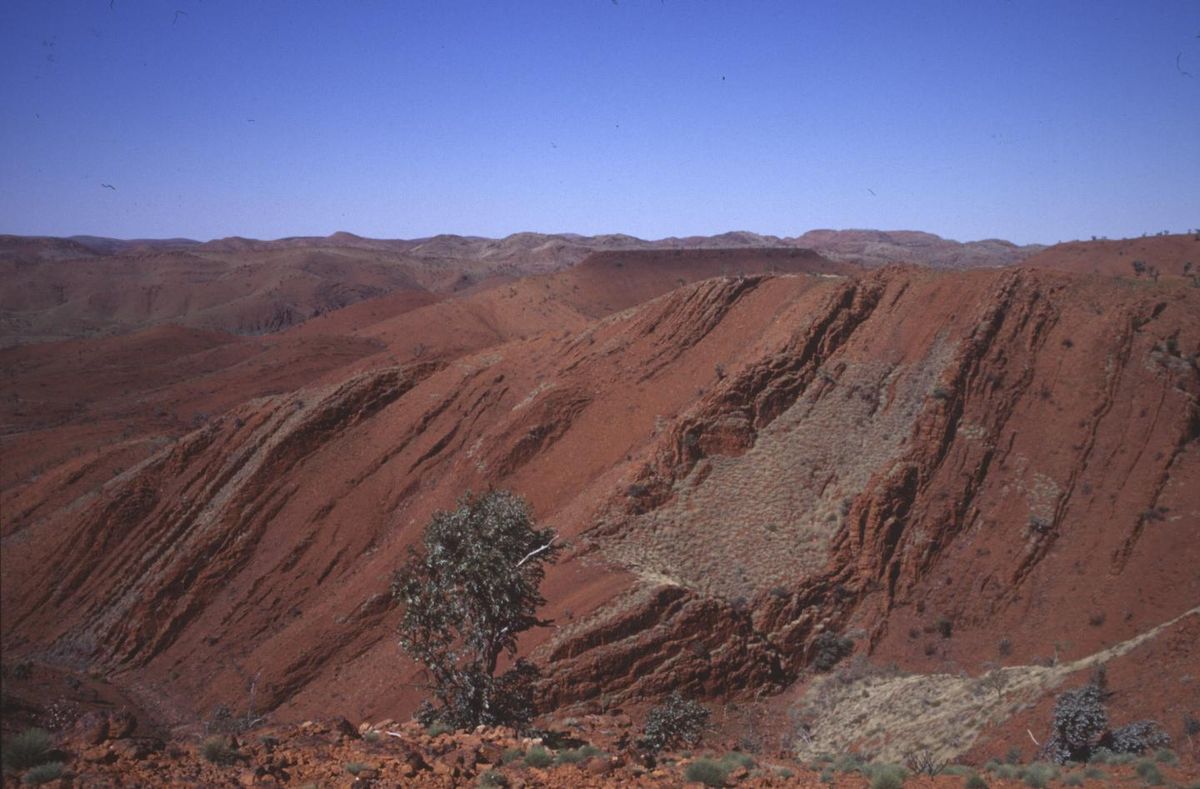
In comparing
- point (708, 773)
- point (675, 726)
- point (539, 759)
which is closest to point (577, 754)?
point (539, 759)

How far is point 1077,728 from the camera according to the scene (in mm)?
12672

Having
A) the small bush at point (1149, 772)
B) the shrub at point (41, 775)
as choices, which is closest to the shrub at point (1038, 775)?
the small bush at point (1149, 772)

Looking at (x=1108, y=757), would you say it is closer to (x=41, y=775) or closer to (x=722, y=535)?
(x=722, y=535)

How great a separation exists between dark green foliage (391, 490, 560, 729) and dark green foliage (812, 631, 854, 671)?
8.69 metres

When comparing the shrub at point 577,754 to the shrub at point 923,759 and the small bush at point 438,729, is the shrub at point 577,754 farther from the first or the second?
the shrub at point 923,759

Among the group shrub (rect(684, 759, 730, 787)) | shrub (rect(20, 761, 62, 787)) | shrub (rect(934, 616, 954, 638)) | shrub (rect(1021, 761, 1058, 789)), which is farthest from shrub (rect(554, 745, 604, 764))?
shrub (rect(934, 616, 954, 638))

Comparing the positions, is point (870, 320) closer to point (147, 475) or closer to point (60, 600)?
point (147, 475)

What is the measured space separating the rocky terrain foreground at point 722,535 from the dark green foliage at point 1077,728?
435mm

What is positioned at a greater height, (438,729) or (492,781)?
(492,781)

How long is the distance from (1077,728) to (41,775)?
13.8m

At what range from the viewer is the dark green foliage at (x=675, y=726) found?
13555 millimetres

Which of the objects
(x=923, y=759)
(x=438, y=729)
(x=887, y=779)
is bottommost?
(x=923, y=759)

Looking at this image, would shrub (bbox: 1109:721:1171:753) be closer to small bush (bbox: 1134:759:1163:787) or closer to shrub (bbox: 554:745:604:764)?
small bush (bbox: 1134:759:1163:787)

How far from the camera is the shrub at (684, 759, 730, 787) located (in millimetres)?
8992
